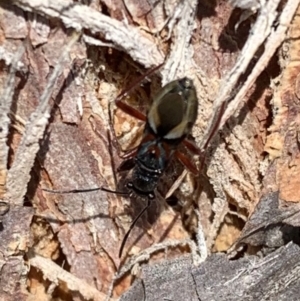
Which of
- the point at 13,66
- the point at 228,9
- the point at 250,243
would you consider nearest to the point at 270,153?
the point at 250,243

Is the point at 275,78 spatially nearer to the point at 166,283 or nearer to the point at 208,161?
the point at 208,161

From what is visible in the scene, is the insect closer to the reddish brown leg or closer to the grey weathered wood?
the reddish brown leg

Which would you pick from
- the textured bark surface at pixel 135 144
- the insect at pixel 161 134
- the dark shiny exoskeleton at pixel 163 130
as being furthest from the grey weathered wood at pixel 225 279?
the dark shiny exoskeleton at pixel 163 130

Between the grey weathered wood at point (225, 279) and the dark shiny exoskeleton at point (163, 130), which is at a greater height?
the dark shiny exoskeleton at point (163, 130)

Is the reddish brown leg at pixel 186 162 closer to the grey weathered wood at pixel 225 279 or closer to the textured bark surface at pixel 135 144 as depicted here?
the textured bark surface at pixel 135 144

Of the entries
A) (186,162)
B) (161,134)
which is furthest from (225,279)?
(161,134)
